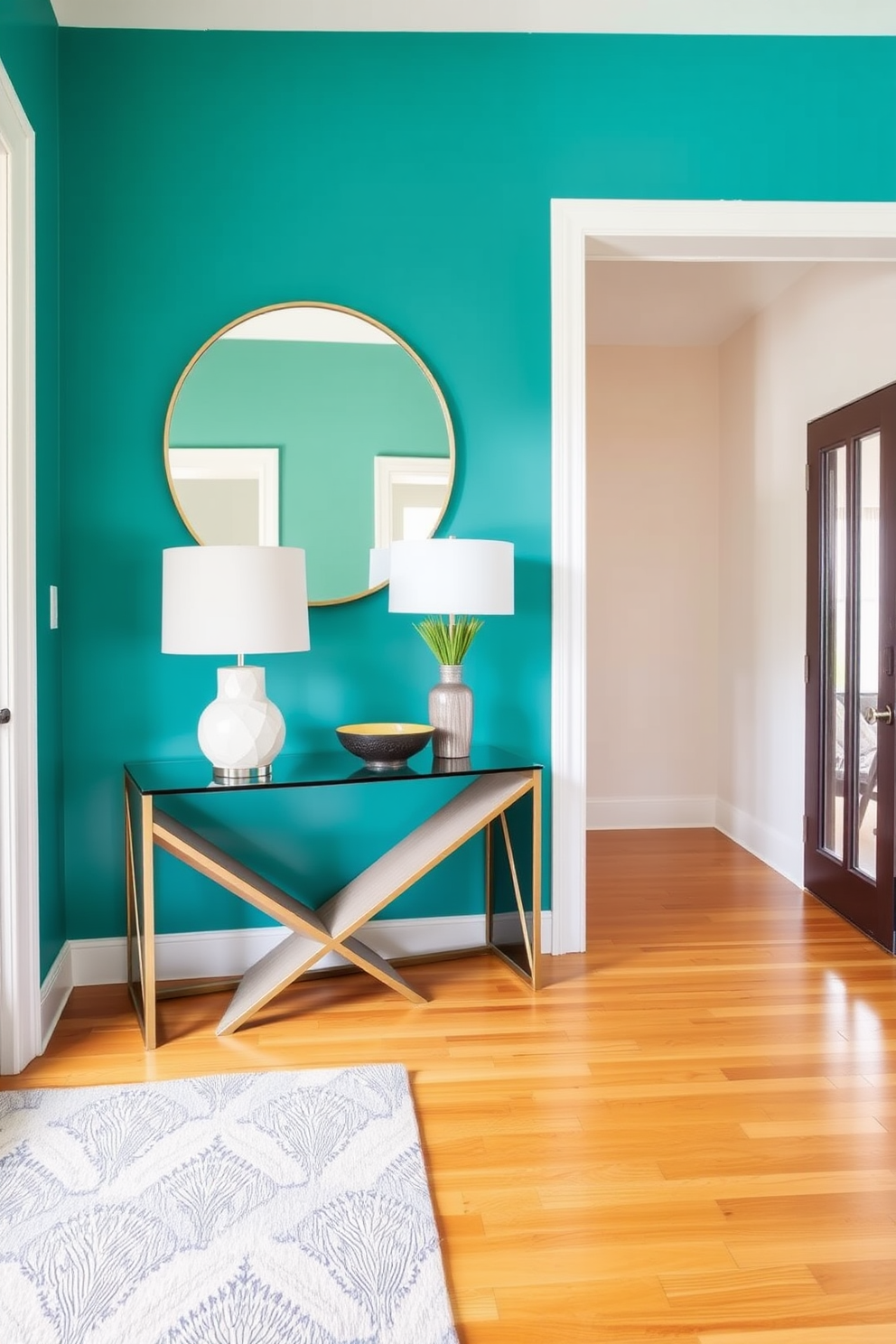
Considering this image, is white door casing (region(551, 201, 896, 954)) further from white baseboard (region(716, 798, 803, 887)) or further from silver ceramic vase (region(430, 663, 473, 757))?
white baseboard (region(716, 798, 803, 887))

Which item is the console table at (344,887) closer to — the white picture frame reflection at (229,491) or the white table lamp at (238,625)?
the white table lamp at (238,625)

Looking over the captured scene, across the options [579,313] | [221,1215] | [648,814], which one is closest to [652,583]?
[648,814]

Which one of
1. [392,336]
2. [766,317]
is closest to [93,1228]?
[392,336]

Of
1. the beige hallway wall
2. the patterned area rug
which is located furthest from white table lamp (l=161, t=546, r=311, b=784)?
the beige hallway wall

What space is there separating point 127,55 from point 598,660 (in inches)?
137

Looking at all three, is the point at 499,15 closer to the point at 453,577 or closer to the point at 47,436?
the point at 453,577

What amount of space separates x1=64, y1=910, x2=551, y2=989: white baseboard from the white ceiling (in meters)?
2.61

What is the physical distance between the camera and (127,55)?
3051 millimetres

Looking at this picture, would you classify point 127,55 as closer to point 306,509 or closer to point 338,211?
point 338,211

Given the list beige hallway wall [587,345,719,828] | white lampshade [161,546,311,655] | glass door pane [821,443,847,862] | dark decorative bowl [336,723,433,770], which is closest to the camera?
white lampshade [161,546,311,655]

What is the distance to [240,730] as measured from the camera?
2.74 m

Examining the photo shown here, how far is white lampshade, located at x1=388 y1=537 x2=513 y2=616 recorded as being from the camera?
2.87 metres

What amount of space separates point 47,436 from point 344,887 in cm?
161

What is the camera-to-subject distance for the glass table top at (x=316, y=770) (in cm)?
266
